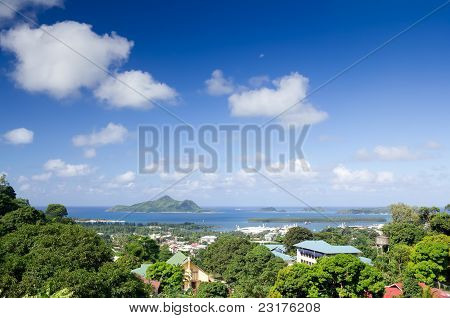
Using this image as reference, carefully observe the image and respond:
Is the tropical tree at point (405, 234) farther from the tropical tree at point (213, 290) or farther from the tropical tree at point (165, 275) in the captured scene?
the tropical tree at point (165, 275)

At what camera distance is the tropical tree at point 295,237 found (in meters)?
19.5

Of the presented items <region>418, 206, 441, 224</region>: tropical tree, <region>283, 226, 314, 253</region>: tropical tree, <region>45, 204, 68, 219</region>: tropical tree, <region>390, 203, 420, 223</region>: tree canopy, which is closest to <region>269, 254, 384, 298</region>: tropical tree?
<region>418, 206, 441, 224</region>: tropical tree

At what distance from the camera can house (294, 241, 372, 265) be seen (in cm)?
1426

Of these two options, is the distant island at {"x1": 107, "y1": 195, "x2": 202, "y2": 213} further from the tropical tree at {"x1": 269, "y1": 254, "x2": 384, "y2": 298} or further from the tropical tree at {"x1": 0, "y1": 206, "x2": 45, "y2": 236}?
the tropical tree at {"x1": 269, "y1": 254, "x2": 384, "y2": 298}

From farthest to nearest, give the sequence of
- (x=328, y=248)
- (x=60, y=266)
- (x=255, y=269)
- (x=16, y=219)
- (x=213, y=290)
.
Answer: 1. (x=328, y=248)
2. (x=255, y=269)
3. (x=16, y=219)
4. (x=213, y=290)
5. (x=60, y=266)

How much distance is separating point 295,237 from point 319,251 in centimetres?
494

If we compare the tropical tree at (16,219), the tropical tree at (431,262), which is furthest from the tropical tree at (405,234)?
the tropical tree at (16,219)

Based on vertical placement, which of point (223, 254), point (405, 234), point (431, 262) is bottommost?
point (223, 254)

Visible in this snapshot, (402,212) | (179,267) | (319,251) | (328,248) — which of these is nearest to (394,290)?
(319,251)

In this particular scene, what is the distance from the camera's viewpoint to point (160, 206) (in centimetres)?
2161

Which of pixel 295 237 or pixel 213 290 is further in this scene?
pixel 295 237

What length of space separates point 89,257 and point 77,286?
149cm

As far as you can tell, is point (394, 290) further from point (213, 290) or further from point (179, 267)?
point (179, 267)
